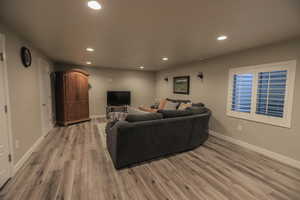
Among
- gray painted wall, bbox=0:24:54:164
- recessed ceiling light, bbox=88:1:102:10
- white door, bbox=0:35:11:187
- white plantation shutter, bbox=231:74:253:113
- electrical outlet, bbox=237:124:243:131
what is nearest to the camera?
recessed ceiling light, bbox=88:1:102:10

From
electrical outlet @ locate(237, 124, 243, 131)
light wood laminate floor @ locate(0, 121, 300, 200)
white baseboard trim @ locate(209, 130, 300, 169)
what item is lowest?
light wood laminate floor @ locate(0, 121, 300, 200)

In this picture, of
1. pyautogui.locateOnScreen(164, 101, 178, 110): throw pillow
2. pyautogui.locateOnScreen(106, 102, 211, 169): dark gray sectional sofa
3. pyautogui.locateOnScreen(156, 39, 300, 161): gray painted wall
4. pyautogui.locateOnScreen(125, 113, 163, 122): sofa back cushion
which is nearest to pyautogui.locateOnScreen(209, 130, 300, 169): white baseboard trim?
pyautogui.locateOnScreen(156, 39, 300, 161): gray painted wall

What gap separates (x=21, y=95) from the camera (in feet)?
8.04

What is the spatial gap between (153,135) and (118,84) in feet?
15.2

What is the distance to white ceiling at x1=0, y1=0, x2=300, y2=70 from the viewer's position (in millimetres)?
1531

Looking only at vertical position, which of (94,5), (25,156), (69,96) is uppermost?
(94,5)

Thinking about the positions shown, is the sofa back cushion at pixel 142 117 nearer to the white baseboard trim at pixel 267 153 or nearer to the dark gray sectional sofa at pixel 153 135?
the dark gray sectional sofa at pixel 153 135

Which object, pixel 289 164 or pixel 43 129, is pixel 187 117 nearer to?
pixel 289 164

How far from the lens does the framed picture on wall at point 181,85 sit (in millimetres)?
5107

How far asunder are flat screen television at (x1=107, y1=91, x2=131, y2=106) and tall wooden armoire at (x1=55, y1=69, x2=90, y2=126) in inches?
50.5

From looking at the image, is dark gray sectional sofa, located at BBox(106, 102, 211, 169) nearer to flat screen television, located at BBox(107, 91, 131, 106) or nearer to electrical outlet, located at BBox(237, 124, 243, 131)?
electrical outlet, located at BBox(237, 124, 243, 131)

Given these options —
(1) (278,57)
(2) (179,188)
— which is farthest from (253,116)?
(2) (179,188)

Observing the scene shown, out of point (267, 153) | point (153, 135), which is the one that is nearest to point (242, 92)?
point (267, 153)

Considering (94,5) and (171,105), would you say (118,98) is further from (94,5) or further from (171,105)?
(94,5)
